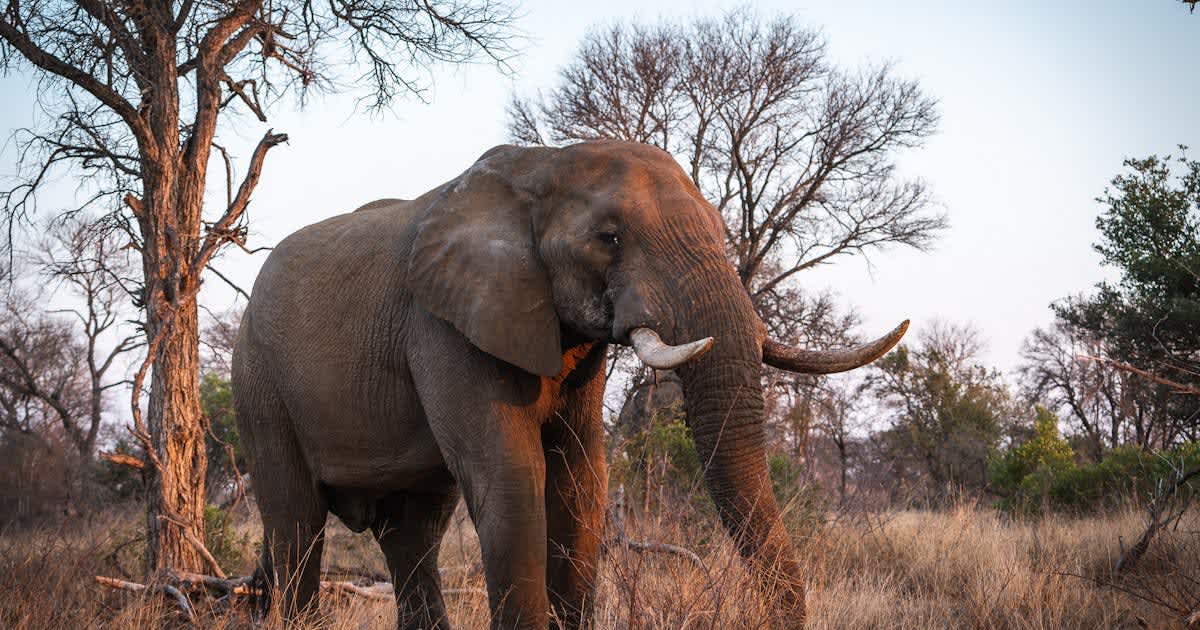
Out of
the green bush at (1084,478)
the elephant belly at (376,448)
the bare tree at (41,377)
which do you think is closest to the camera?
the elephant belly at (376,448)

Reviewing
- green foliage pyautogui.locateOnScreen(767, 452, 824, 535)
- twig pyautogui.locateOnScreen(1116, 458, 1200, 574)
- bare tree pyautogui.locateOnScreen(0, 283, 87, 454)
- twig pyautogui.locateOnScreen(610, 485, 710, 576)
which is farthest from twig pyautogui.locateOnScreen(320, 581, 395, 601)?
bare tree pyautogui.locateOnScreen(0, 283, 87, 454)

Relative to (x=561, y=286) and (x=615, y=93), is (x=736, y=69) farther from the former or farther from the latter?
(x=561, y=286)

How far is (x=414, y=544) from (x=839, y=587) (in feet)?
7.98

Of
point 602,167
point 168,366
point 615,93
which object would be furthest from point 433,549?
point 615,93

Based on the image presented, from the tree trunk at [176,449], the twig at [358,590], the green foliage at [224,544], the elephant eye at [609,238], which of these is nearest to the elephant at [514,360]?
the elephant eye at [609,238]

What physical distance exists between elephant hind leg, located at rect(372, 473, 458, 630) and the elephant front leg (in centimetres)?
99

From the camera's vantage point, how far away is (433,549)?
5871mm

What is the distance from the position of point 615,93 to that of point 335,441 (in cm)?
1705

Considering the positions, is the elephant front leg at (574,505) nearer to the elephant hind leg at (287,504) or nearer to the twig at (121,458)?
the elephant hind leg at (287,504)

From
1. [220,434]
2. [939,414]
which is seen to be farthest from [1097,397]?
[220,434]

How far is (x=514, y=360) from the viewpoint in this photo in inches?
172

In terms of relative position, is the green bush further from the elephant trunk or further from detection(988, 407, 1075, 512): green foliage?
the elephant trunk

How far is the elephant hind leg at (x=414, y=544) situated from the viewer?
589cm

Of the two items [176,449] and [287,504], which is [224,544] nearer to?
[176,449]
